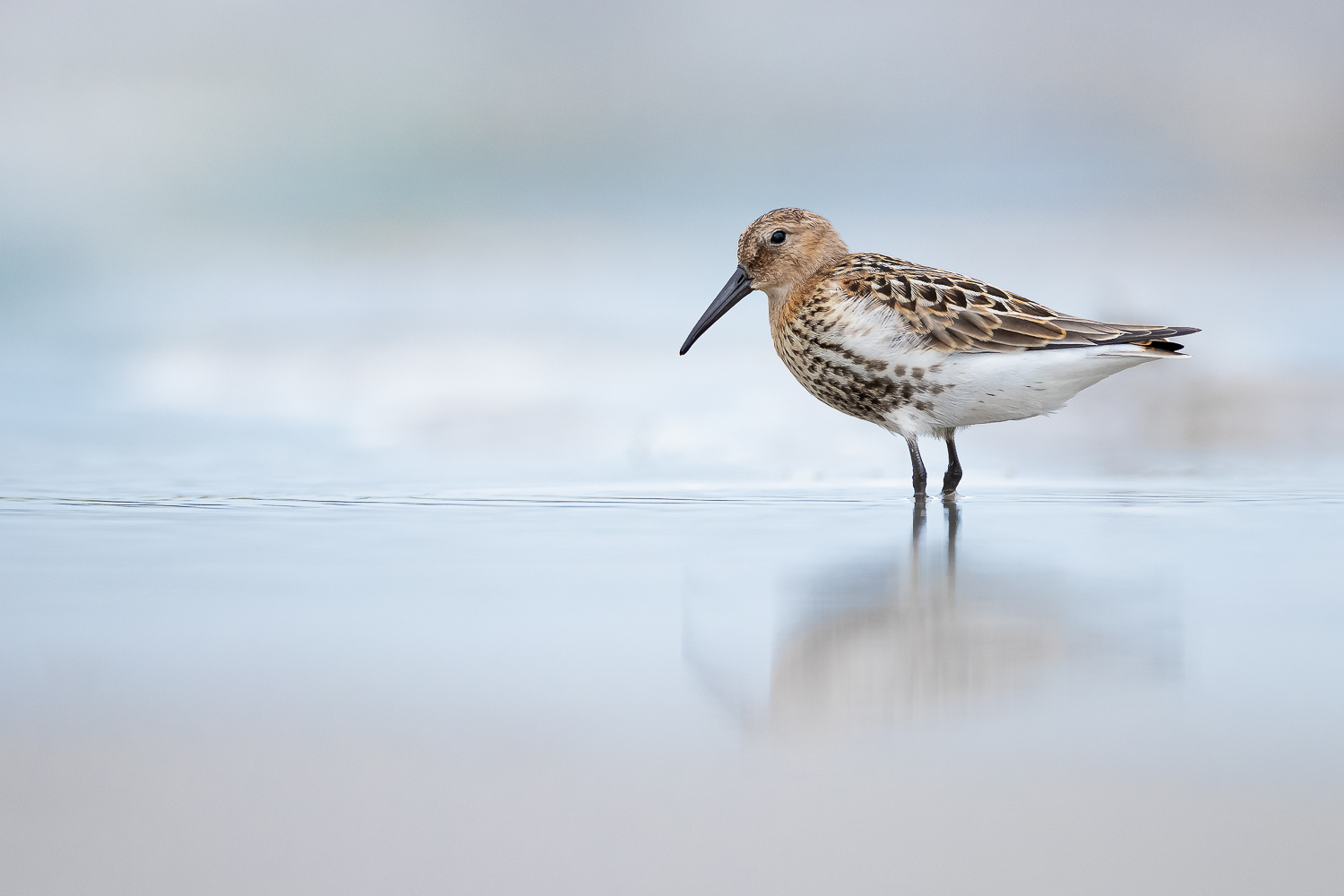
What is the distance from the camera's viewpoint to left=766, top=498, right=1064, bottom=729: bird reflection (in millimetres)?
1882

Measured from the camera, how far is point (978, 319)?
4691 mm

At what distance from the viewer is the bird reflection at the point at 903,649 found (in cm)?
188

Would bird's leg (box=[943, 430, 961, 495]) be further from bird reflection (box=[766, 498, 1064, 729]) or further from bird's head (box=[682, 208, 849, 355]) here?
bird reflection (box=[766, 498, 1064, 729])

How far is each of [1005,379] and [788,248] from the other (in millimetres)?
1230

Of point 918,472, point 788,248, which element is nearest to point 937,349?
point 918,472

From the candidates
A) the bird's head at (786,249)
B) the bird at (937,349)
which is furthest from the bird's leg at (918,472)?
the bird's head at (786,249)

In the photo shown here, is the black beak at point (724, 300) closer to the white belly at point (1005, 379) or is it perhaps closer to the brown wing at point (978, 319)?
the brown wing at point (978, 319)

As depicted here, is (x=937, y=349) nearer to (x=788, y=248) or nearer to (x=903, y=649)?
(x=788, y=248)

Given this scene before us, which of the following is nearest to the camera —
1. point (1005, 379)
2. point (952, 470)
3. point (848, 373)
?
point (1005, 379)

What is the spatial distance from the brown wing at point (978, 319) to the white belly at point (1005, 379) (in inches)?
1.7

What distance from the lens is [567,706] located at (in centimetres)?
192

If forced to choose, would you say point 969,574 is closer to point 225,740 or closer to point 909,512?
point 909,512

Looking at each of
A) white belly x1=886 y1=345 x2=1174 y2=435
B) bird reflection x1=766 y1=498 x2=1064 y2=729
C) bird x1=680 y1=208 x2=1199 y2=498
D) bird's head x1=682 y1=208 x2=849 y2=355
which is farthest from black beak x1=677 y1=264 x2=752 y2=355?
bird reflection x1=766 y1=498 x2=1064 y2=729

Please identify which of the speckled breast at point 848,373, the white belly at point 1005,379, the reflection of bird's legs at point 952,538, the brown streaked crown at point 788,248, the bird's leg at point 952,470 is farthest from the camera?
the brown streaked crown at point 788,248
